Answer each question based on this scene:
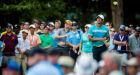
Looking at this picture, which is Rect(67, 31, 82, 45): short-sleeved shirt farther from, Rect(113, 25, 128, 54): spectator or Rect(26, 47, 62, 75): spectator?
Rect(26, 47, 62, 75): spectator

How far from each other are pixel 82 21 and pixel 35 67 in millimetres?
36656

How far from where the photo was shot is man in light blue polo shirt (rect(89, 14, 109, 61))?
1641cm

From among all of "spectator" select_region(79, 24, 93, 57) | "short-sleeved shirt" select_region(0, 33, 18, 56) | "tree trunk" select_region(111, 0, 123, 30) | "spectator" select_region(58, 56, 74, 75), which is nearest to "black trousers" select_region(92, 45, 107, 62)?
"spectator" select_region(79, 24, 93, 57)

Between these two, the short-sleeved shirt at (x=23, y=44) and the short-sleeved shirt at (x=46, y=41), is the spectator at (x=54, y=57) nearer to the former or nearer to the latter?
the short-sleeved shirt at (x=46, y=41)

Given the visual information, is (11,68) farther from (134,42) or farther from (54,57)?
(134,42)

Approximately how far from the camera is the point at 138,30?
21.5 m

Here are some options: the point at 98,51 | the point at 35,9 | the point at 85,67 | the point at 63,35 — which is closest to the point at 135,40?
the point at 63,35

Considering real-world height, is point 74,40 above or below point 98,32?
below

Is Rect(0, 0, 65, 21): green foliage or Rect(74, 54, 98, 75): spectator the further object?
Rect(0, 0, 65, 21): green foliage

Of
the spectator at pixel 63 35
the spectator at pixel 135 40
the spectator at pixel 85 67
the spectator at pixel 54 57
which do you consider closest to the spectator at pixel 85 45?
the spectator at pixel 63 35

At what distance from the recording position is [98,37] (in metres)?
16.6

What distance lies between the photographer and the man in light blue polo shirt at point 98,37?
16.4 m

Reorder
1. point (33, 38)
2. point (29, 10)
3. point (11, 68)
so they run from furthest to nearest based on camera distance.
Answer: point (29, 10) < point (33, 38) < point (11, 68)

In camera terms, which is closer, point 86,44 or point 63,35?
point 86,44
